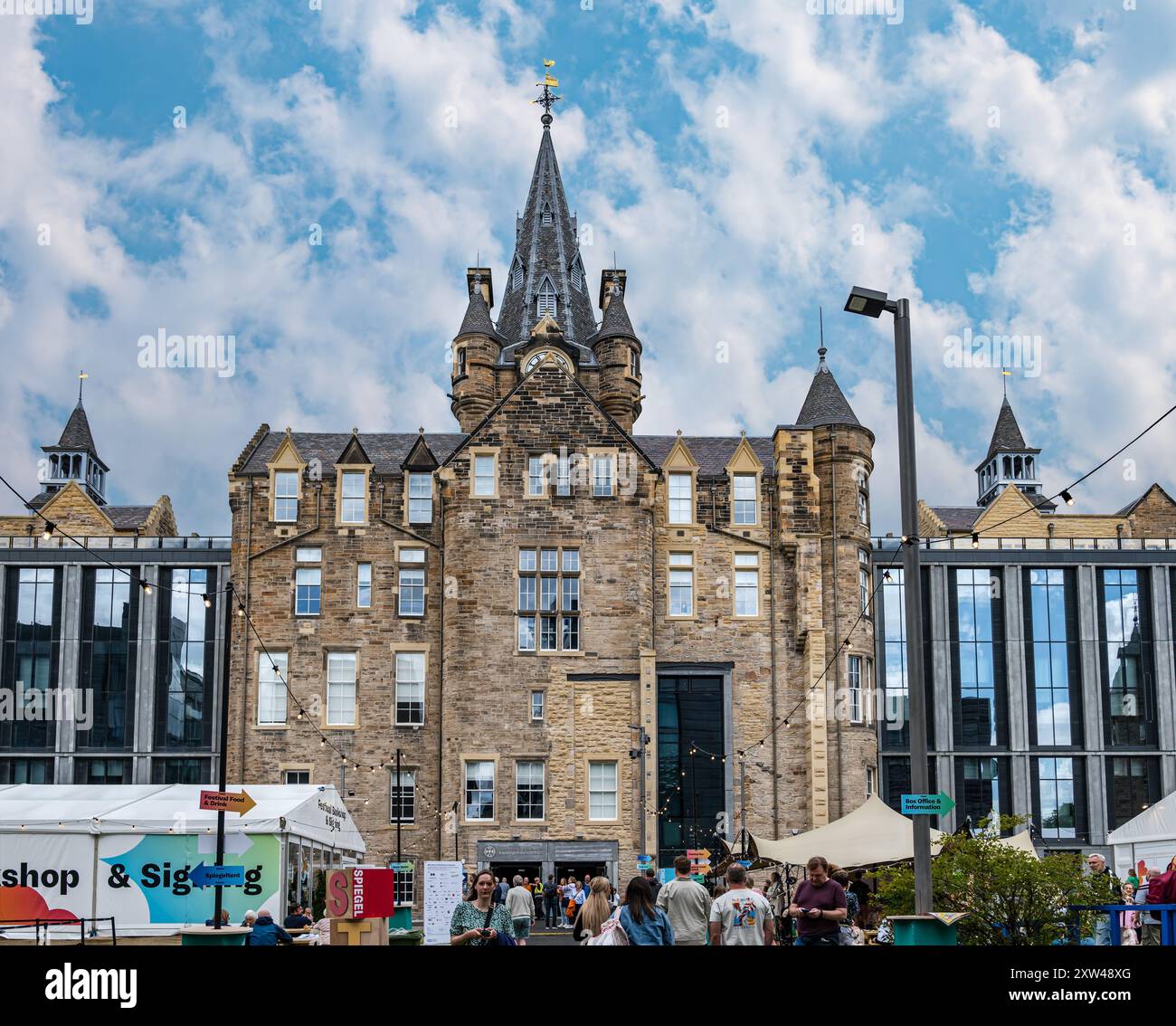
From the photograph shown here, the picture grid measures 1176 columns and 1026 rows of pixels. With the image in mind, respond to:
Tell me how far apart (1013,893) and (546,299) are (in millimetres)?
46431

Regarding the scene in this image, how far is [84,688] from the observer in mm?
51719

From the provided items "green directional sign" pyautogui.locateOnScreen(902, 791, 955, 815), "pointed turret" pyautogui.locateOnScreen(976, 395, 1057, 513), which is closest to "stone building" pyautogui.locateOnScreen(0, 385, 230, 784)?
"green directional sign" pyautogui.locateOnScreen(902, 791, 955, 815)

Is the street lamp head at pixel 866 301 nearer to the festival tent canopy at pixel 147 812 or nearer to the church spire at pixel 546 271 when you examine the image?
the festival tent canopy at pixel 147 812

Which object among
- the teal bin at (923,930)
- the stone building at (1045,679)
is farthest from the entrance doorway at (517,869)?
the teal bin at (923,930)

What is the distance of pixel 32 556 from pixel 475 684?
59.5 ft

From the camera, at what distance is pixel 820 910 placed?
1392 cm

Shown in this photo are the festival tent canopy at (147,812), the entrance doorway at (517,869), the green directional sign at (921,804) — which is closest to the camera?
the green directional sign at (921,804)

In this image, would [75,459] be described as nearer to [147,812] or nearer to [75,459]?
[75,459]

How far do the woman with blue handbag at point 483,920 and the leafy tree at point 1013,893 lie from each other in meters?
5.92

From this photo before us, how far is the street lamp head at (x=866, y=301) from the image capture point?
16297 millimetres

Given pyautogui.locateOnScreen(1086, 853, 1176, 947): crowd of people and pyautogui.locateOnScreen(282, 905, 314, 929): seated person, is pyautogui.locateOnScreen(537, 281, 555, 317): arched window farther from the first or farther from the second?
pyautogui.locateOnScreen(1086, 853, 1176, 947): crowd of people

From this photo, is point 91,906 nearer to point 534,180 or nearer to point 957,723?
point 957,723

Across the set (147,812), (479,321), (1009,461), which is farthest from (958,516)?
(147,812)

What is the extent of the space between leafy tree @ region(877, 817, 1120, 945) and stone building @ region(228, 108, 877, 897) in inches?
1014
